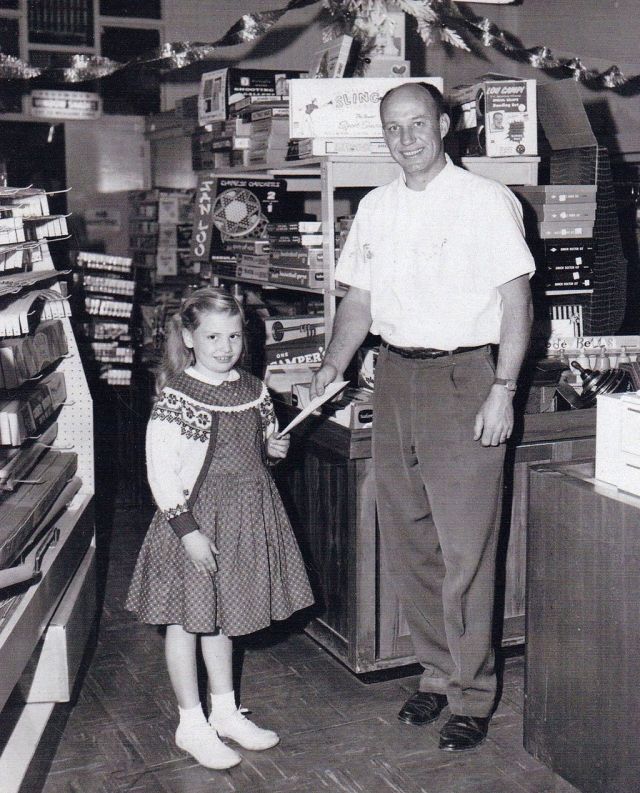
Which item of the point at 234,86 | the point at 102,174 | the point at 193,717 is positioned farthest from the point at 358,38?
the point at 102,174

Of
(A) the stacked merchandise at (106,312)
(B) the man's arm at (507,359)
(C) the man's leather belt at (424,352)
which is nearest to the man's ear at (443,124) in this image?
(B) the man's arm at (507,359)

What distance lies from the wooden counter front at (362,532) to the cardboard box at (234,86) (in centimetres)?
177

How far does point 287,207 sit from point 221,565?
223 cm

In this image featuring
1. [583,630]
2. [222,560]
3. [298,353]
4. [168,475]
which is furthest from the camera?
[298,353]

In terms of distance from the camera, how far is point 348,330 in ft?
→ 9.36

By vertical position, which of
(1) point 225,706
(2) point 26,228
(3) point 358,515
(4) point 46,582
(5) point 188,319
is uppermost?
(2) point 26,228

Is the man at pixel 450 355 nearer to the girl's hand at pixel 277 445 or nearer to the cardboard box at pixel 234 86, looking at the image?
the girl's hand at pixel 277 445

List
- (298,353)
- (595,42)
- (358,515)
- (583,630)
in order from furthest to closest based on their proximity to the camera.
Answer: (595,42), (298,353), (358,515), (583,630)

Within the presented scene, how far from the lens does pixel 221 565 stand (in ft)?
8.31

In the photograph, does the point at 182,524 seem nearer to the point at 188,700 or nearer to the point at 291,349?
the point at 188,700

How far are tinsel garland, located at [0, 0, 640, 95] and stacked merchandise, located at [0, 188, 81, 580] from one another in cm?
145

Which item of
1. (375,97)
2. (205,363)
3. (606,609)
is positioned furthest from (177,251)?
(606,609)

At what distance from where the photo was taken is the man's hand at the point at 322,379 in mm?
2773

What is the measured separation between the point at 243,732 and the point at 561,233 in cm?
208
